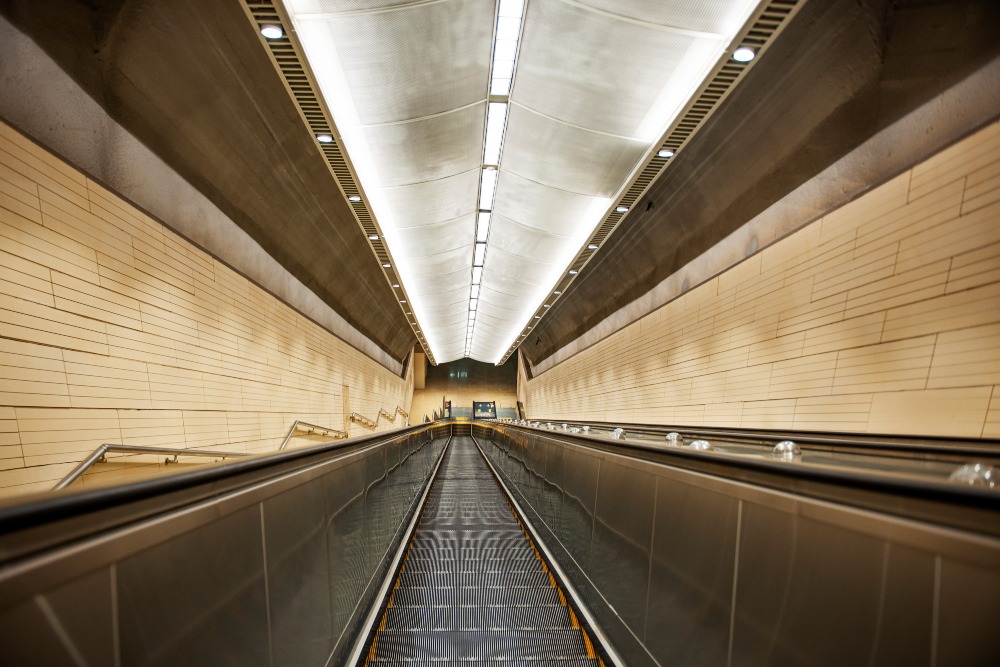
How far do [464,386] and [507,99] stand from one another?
3677 centimetres

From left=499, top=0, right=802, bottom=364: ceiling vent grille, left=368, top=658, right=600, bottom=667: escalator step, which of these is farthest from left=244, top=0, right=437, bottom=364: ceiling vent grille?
left=368, top=658, right=600, bottom=667: escalator step

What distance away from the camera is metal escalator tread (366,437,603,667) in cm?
306

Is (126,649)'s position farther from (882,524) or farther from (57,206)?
(57,206)

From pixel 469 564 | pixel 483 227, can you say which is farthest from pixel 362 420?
pixel 469 564

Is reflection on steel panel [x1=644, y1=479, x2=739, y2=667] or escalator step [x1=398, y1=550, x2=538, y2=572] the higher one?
reflection on steel panel [x1=644, y1=479, x2=739, y2=667]

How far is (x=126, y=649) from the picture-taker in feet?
3.49

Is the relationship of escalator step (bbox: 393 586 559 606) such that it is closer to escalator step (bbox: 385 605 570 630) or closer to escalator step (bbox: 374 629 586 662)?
escalator step (bbox: 385 605 570 630)

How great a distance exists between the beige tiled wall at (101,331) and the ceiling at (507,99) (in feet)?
3.17

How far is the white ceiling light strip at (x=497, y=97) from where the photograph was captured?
544 centimetres

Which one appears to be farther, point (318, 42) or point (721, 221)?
point (721, 221)

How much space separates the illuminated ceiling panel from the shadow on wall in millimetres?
32301

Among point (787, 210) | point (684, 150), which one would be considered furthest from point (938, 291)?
point (684, 150)

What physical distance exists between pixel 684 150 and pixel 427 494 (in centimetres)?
593

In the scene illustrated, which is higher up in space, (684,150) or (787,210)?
(684,150)
